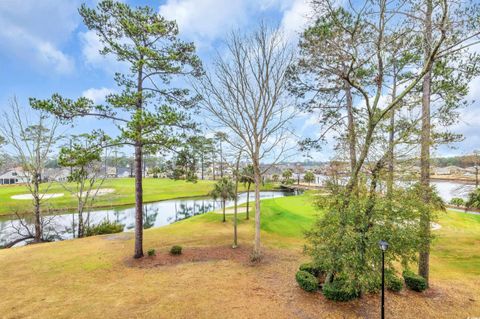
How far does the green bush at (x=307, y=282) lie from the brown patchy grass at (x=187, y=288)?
22cm

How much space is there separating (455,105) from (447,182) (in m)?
47.5

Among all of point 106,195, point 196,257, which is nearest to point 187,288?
point 196,257

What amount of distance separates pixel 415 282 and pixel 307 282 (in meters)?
3.86

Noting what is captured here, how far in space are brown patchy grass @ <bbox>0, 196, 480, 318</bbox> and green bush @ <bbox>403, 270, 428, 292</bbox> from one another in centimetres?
23

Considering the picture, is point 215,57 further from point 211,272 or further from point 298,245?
point 298,245

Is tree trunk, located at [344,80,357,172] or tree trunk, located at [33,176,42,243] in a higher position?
tree trunk, located at [344,80,357,172]

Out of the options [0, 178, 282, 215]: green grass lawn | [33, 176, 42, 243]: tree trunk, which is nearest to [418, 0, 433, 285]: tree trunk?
[33, 176, 42, 243]: tree trunk

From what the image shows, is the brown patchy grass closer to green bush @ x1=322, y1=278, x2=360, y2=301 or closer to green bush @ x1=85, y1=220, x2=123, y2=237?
green bush @ x1=322, y1=278, x2=360, y2=301

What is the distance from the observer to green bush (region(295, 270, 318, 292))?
757 cm

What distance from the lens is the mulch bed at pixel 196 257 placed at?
10828mm

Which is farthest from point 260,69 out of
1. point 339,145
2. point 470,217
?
point 470,217

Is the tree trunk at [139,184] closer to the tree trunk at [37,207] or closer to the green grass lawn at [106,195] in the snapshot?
the tree trunk at [37,207]

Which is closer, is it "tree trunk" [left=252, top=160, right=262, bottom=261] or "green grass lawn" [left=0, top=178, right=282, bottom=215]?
"tree trunk" [left=252, top=160, right=262, bottom=261]

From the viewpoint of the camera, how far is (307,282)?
25.1 ft
